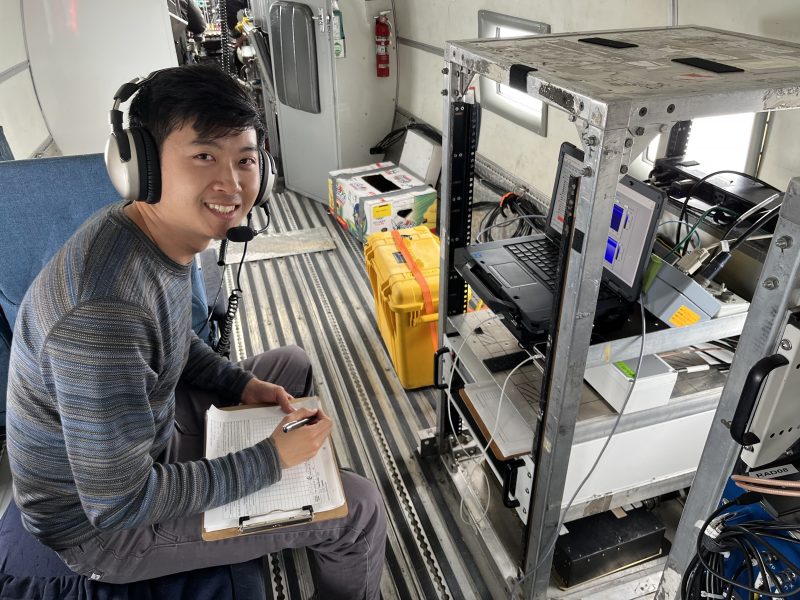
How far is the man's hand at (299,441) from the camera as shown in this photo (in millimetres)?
1311

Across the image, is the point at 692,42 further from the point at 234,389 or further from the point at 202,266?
the point at 202,266

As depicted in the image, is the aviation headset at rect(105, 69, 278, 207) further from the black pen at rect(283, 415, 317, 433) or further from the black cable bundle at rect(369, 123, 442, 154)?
the black cable bundle at rect(369, 123, 442, 154)

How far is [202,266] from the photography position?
2.31 metres

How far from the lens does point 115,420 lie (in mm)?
1055

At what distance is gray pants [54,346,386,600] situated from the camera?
125 centimetres

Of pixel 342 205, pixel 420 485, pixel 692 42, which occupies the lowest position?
pixel 420 485

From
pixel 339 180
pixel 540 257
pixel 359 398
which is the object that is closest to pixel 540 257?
pixel 540 257

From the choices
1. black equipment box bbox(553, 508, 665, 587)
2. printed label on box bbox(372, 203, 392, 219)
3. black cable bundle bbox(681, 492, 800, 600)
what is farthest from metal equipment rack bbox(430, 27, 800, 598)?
printed label on box bbox(372, 203, 392, 219)

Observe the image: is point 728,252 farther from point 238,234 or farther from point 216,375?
point 216,375

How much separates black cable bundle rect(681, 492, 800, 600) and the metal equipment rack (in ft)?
0.69

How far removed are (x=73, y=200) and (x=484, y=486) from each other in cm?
172

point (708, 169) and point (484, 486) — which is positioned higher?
point (708, 169)

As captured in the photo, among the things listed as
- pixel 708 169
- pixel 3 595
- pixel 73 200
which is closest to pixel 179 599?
pixel 3 595

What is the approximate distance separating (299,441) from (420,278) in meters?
1.14
